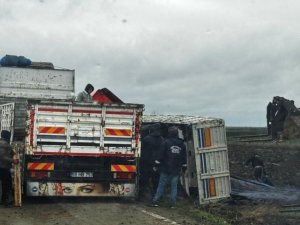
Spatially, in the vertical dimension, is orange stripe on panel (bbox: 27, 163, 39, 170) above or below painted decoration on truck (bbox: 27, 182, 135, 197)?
above

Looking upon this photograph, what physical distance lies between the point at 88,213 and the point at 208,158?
11.2 ft

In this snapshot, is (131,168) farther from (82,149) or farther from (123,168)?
(82,149)

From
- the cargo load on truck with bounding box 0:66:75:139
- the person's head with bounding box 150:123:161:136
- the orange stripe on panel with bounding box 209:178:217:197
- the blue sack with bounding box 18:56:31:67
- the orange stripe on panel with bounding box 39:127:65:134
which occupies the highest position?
the blue sack with bounding box 18:56:31:67

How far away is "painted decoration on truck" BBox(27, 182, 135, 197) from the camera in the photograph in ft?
35.8

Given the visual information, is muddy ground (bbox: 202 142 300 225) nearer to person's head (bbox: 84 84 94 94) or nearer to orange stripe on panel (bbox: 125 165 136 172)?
orange stripe on panel (bbox: 125 165 136 172)

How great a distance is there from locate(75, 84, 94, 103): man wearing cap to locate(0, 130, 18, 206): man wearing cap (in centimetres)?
239

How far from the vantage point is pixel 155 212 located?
10.3 metres

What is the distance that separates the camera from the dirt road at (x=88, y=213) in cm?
909

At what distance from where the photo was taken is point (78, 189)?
1114cm

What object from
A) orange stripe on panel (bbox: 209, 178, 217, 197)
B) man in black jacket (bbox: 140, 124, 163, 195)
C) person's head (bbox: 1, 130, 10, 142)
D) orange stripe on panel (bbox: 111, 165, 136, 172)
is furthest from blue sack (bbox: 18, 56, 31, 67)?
orange stripe on panel (bbox: 209, 178, 217, 197)

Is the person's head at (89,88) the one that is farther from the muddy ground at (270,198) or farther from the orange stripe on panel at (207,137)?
the muddy ground at (270,198)

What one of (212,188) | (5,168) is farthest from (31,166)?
(212,188)

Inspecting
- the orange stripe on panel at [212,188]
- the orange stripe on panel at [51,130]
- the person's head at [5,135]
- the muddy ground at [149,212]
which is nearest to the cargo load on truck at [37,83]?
the person's head at [5,135]

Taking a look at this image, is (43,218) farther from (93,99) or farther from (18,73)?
(18,73)
